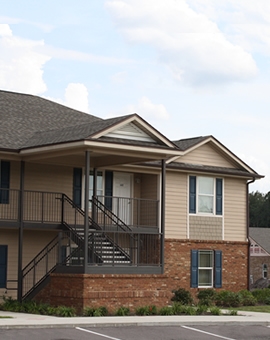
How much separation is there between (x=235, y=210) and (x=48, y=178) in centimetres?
1003

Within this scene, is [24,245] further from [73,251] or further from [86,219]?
[86,219]

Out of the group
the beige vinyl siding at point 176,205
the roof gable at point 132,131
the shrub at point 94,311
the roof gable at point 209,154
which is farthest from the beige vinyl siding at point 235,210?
the shrub at point 94,311

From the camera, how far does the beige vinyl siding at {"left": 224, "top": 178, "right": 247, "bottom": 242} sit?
3544 centimetres

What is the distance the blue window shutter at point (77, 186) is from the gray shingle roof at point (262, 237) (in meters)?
50.0

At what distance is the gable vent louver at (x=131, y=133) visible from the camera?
86.8 ft

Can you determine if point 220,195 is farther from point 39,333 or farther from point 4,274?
point 39,333

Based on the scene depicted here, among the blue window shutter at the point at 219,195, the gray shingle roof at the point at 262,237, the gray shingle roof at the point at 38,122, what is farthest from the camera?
the gray shingle roof at the point at 262,237

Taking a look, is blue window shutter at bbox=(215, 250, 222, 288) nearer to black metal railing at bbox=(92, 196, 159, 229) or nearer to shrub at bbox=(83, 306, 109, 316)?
black metal railing at bbox=(92, 196, 159, 229)

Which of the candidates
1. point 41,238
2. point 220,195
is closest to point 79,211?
point 41,238

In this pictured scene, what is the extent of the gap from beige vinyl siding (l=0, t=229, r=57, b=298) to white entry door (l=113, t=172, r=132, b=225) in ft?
10.5

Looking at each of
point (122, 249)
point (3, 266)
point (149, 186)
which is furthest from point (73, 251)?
point (149, 186)

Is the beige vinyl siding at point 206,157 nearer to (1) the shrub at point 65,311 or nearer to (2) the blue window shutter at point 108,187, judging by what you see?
(2) the blue window shutter at point 108,187

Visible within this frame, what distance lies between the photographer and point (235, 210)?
35812mm

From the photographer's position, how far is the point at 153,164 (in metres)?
32.0
